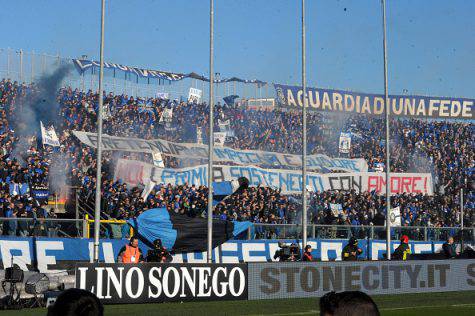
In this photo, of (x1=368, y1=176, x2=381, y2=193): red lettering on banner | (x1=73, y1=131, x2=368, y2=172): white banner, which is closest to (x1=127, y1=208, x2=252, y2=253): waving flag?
(x1=73, y1=131, x2=368, y2=172): white banner

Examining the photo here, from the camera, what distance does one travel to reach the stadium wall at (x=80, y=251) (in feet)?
76.8

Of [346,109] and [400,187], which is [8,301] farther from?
A: [346,109]

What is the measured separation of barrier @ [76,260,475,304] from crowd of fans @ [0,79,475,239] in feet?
20.4

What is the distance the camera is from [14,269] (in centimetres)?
1775

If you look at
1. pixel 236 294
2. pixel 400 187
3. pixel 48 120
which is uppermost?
pixel 48 120

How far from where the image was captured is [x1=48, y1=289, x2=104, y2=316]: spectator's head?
3.38 meters

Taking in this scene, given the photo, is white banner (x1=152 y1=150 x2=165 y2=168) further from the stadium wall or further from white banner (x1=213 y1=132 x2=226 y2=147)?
the stadium wall

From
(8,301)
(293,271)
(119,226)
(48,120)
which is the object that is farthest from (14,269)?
(48,120)

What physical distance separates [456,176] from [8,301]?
34.5m

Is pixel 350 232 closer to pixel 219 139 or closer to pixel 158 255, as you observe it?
pixel 219 139

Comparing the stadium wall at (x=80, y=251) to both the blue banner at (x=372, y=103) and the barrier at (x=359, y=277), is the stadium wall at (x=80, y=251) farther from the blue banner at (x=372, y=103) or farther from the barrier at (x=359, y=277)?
the blue banner at (x=372, y=103)

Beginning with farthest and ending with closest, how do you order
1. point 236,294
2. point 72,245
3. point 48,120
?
point 48,120
point 72,245
point 236,294

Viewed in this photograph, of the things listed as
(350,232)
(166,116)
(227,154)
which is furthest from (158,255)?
(166,116)

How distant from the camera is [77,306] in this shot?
3.39 m
